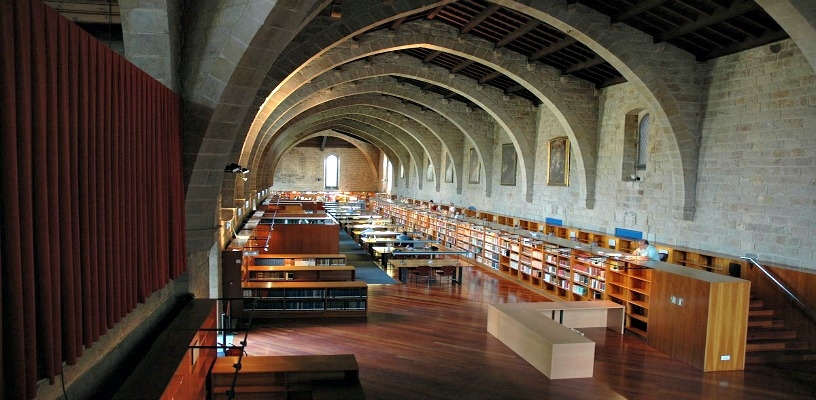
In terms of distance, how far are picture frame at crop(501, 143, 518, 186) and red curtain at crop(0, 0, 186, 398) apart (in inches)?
616

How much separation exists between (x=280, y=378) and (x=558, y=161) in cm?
1171

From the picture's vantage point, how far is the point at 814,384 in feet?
24.3

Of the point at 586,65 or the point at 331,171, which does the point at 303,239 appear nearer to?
the point at 586,65

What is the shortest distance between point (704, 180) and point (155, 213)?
396 inches

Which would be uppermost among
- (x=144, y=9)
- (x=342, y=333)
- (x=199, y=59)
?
(x=144, y=9)

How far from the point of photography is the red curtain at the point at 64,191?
231 centimetres

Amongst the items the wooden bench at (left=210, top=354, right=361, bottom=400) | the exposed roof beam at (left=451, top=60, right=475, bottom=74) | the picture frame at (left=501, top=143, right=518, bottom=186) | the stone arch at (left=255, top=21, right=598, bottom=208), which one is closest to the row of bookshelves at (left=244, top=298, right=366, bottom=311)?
the wooden bench at (left=210, top=354, right=361, bottom=400)

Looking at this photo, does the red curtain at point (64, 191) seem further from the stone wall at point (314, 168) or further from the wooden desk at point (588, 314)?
the stone wall at point (314, 168)

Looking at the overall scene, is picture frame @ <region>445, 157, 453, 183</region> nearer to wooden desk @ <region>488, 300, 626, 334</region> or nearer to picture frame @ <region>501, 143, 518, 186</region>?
picture frame @ <region>501, 143, 518, 186</region>

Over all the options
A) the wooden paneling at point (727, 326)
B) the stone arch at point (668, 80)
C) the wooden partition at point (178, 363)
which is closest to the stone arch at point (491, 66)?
the stone arch at point (668, 80)

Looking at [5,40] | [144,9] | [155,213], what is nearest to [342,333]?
[155,213]

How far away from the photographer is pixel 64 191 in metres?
2.76

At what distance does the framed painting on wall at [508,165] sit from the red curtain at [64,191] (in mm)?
15649

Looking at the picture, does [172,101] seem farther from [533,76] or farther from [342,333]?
[533,76]
